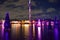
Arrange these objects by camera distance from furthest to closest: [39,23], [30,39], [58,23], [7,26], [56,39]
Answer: [39,23] < [58,23] < [7,26] < [56,39] < [30,39]

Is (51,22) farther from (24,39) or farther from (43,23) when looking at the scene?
(24,39)

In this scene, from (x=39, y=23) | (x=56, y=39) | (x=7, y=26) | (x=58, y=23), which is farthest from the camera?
→ (x=39, y=23)

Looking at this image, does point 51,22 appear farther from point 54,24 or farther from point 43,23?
point 43,23

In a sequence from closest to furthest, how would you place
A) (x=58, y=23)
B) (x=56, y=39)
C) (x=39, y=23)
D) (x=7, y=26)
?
1. (x=56, y=39)
2. (x=7, y=26)
3. (x=58, y=23)
4. (x=39, y=23)

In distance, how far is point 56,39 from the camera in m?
9.99

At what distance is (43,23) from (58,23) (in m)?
3.08

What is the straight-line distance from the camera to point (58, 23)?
19.2 meters

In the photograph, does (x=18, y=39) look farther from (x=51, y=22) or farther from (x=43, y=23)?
(x=43, y=23)

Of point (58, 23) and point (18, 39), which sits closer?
point (18, 39)

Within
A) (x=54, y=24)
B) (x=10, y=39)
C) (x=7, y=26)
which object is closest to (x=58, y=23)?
(x=54, y=24)

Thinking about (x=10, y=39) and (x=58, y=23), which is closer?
(x=10, y=39)

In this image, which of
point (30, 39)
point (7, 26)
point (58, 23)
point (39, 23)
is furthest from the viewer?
point (39, 23)

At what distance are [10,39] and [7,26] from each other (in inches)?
218

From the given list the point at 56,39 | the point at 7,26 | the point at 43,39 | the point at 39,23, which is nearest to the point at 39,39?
the point at 43,39
